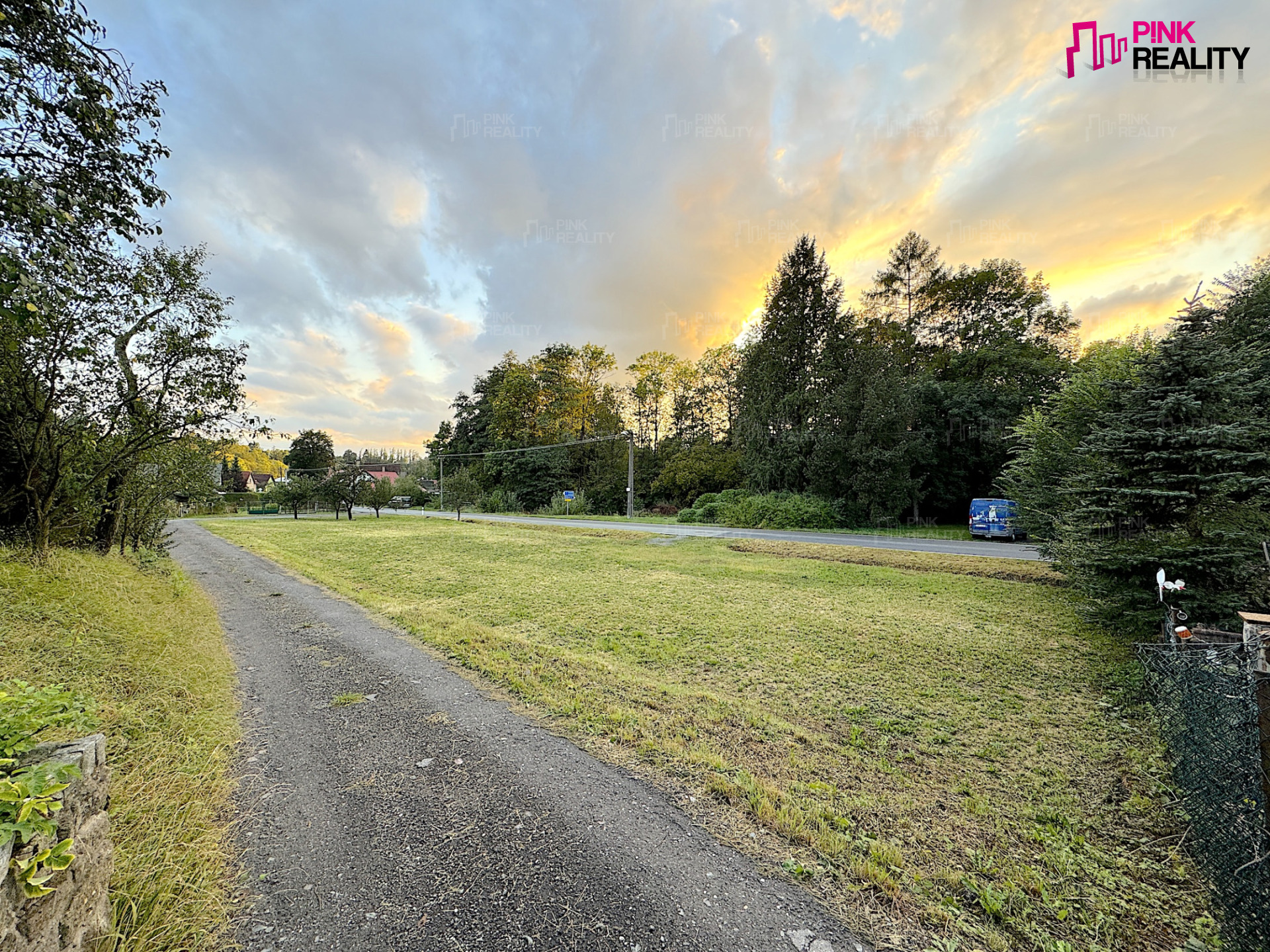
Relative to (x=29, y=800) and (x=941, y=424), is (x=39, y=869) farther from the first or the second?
(x=941, y=424)

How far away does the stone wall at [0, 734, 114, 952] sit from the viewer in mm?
1291

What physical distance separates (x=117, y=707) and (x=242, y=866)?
193 cm

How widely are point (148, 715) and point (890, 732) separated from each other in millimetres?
5344

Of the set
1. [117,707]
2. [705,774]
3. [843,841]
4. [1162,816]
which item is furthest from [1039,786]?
[117,707]

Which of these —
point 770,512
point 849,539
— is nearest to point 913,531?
point 849,539

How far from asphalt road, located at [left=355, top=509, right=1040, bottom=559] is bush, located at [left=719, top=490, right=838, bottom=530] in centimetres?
95

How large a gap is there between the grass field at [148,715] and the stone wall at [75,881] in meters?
0.16

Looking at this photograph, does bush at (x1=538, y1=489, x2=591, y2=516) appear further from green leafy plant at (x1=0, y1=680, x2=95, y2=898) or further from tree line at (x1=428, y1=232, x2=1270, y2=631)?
green leafy plant at (x1=0, y1=680, x2=95, y2=898)

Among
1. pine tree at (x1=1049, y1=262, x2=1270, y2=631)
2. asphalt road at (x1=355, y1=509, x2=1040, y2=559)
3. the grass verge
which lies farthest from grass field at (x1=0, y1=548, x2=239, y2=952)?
asphalt road at (x1=355, y1=509, x2=1040, y2=559)

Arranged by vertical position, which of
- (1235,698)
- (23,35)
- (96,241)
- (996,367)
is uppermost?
(996,367)

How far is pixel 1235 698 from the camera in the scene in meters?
2.61

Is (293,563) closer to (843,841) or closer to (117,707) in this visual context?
(117,707)

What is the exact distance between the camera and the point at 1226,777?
97.6 inches

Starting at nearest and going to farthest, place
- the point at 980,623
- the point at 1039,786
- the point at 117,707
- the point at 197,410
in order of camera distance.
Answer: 1. the point at 1039,786
2. the point at 117,707
3. the point at 980,623
4. the point at 197,410
